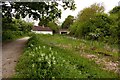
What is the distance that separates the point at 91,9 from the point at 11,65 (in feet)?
138

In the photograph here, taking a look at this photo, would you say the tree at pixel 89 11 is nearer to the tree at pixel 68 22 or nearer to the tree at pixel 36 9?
the tree at pixel 68 22

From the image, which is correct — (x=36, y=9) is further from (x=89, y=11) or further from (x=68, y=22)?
(x=68, y=22)

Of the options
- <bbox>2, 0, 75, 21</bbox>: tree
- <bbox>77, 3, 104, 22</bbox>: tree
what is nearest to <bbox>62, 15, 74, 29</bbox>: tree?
<bbox>77, 3, 104, 22</bbox>: tree

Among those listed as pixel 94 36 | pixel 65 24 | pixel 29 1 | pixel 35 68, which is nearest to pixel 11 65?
pixel 35 68

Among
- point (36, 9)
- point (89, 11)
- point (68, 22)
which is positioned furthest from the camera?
point (68, 22)

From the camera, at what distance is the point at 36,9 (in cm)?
2111

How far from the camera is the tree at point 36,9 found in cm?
2036

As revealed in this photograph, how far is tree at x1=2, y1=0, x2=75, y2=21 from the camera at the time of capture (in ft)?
66.8

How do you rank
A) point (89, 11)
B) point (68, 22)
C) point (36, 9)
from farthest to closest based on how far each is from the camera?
1. point (68, 22)
2. point (89, 11)
3. point (36, 9)

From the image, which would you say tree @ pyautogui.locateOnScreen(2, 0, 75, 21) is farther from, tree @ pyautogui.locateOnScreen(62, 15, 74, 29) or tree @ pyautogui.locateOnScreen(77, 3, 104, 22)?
tree @ pyautogui.locateOnScreen(62, 15, 74, 29)

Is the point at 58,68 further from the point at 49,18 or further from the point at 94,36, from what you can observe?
the point at 94,36

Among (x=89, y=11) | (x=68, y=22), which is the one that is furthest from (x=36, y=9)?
(x=68, y=22)

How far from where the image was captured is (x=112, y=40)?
987 centimetres

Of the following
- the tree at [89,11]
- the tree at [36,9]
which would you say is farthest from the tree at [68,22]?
the tree at [36,9]
